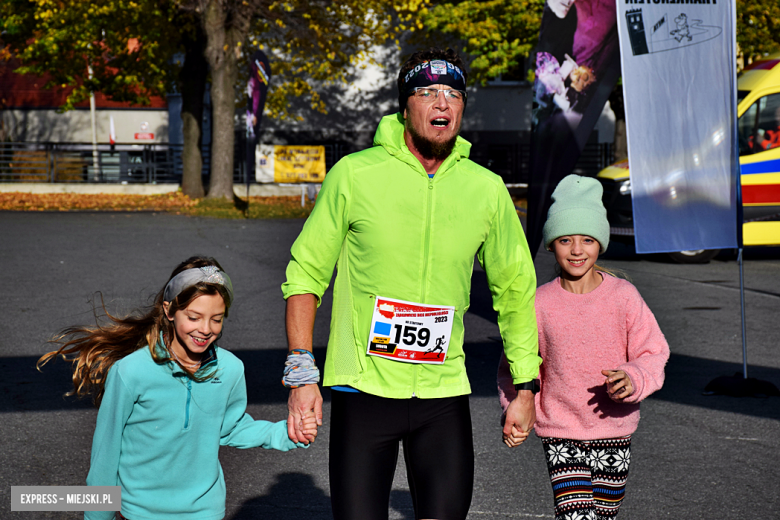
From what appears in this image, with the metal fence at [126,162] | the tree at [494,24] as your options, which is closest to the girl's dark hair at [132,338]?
the tree at [494,24]

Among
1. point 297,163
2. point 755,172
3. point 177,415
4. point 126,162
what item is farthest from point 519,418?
point 126,162

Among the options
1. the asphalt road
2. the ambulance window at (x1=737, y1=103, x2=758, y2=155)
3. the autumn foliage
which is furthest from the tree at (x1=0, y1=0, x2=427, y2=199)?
the ambulance window at (x1=737, y1=103, x2=758, y2=155)

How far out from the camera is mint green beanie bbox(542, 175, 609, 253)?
3.42 meters

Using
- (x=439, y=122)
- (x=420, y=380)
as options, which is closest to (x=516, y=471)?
(x=420, y=380)

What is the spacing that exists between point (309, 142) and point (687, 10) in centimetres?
2679

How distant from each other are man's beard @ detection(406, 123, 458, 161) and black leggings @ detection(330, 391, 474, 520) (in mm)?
803

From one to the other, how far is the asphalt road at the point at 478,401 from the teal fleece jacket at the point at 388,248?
28.6 inches

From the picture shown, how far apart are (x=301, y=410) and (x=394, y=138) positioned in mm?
939

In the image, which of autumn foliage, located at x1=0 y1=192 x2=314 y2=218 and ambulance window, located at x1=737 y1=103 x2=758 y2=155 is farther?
autumn foliage, located at x1=0 y1=192 x2=314 y2=218

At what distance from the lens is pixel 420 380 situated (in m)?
2.85

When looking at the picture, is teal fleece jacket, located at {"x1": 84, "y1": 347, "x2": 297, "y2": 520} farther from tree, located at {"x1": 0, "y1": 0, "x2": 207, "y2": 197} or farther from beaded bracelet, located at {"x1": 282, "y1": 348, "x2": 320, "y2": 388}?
tree, located at {"x1": 0, "y1": 0, "x2": 207, "y2": 197}

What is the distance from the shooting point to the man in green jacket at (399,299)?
281cm

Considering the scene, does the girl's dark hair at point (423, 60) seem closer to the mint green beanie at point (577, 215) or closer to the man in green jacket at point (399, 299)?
the man in green jacket at point (399, 299)

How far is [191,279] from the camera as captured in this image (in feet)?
9.96
